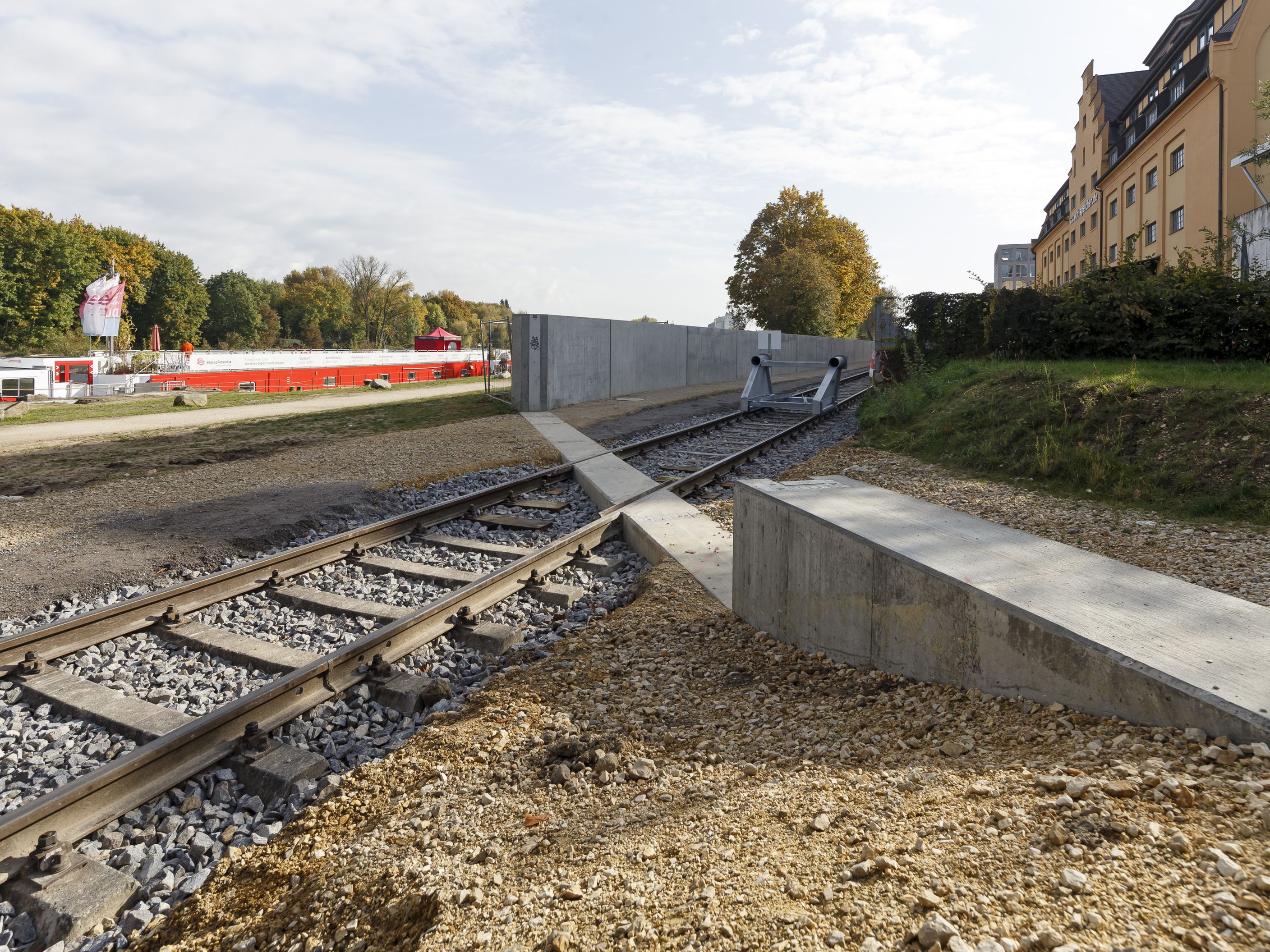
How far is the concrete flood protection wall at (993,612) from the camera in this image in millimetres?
2816

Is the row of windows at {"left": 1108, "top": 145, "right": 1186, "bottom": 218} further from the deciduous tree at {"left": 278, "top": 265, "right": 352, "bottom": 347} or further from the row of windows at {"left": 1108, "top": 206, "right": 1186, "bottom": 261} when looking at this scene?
the deciduous tree at {"left": 278, "top": 265, "right": 352, "bottom": 347}

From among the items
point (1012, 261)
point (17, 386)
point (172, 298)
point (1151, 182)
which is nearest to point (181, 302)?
point (172, 298)

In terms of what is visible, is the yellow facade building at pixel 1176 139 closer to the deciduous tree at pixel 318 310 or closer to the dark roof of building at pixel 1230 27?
the dark roof of building at pixel 1230 27

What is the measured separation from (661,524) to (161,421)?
15837mm

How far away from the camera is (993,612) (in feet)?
11.1

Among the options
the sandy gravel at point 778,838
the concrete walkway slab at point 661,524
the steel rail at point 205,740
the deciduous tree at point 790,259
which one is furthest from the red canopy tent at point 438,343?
the sandy gravel at point 778,838

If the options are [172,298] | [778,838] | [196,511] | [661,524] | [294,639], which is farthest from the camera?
[172,298]

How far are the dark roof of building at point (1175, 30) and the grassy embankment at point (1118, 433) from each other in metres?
33.4

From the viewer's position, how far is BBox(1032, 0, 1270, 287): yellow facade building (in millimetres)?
27500

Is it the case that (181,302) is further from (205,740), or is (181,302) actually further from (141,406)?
(205,740)

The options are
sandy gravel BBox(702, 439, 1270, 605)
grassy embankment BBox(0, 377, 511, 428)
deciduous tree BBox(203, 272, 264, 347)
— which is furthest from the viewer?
deciduous tree BBox(203, 272, 264, 347)

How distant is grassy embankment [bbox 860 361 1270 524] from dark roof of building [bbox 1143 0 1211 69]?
3335cm

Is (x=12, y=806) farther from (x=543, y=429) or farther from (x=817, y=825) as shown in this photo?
(x=543, y=429)

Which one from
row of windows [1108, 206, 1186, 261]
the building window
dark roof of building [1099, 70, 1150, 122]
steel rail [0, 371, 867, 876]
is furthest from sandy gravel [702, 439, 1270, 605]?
dark roof of building [1099, 70, 1150, 122]
